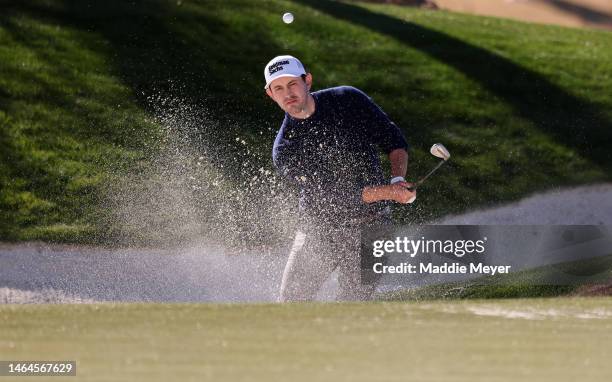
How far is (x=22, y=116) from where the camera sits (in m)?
14.3

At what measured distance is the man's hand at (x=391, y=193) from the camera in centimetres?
662

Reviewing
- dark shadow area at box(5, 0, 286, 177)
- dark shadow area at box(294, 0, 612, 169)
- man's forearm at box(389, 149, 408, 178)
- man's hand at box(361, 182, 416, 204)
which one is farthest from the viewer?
dark shadow area at box(294, 0, 612, 169)

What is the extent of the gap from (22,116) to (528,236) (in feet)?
23.2

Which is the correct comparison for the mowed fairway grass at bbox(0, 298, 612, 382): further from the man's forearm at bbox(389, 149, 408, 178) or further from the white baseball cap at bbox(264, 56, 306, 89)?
the white baseball cap at bbox(264, 56, 306, 89)

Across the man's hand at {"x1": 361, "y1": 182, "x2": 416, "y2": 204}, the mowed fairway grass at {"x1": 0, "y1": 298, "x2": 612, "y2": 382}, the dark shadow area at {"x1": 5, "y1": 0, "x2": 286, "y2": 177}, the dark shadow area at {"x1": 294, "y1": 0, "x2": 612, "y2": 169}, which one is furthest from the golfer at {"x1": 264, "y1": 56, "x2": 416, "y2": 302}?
the dark shadow area at {"x1": 294, "y1": 0, "x2": 612, "y2": 169}

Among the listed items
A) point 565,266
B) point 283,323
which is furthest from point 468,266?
point 283,323

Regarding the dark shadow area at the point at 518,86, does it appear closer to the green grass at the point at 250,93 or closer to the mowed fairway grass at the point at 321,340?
the green grass at the point at 250,93

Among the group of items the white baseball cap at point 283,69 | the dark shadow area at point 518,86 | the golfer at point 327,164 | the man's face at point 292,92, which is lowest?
the dark shadow area at point 518,86

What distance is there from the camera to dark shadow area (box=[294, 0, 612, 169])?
15.7 metres

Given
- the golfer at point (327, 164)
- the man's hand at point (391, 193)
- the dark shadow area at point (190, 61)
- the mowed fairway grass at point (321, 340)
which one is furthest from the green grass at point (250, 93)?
the mowed fairway grass at point (321, 340)

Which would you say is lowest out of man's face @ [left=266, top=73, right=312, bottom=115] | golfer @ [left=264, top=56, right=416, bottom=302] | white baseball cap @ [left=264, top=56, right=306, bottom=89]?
golfer @ [left=264, top=56, right=416, bottom=302]

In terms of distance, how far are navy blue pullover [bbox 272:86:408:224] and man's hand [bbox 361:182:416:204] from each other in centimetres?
19

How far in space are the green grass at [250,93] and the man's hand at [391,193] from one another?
4.97 metres

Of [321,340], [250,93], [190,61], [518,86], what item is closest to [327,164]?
[321,340]
